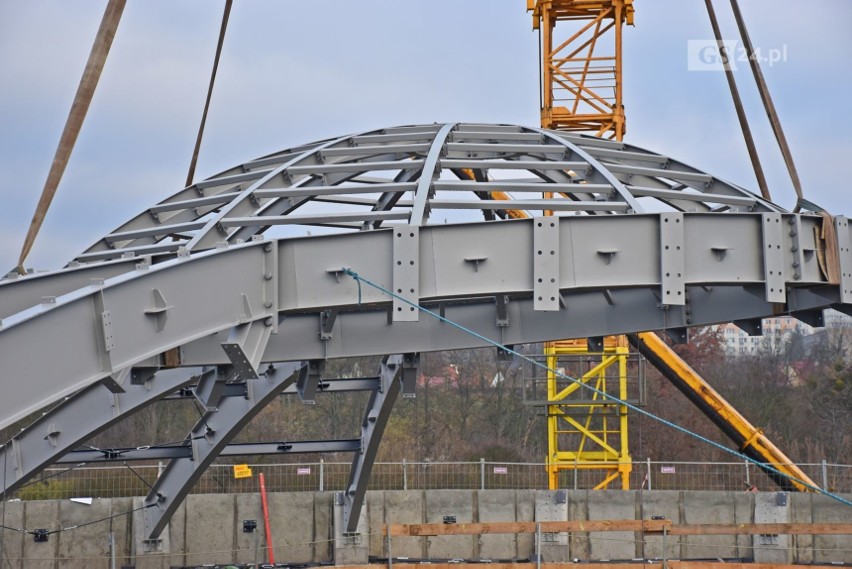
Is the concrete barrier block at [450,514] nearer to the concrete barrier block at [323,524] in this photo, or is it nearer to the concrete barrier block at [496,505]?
the concrete barrier block at [496,505]

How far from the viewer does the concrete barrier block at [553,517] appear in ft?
78.0

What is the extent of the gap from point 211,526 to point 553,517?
23.1 feet

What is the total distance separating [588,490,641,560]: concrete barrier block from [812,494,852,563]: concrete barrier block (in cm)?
378

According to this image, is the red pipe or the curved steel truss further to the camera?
the red pipe

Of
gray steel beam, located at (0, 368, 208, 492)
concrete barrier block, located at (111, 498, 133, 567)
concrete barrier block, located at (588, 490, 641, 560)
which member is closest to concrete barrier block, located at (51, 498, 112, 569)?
concrete barrier block, located at (111, 498, 133, 567)

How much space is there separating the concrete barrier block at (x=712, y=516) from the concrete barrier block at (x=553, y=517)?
260 centimetres

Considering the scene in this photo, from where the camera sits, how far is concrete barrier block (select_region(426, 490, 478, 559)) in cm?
2392

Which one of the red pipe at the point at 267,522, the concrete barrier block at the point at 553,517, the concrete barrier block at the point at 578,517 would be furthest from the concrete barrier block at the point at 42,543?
the concrete barrier block at the point at 578,517

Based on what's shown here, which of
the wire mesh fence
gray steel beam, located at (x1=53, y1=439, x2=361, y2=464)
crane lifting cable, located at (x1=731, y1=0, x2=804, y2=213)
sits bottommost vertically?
the wire mesh fence

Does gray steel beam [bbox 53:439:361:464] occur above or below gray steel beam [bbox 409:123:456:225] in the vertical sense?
below

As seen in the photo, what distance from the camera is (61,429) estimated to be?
1499cm

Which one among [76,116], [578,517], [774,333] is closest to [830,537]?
[578,517]

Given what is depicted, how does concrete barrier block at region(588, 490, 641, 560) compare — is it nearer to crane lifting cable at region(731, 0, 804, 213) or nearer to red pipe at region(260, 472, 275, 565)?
red pipe at region(260, 472, 275, 565)

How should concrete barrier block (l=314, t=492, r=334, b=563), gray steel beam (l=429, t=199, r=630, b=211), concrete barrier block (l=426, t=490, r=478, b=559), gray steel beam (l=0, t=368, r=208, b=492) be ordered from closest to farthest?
gray steel beam (l=429, t=199, r=630, b=211)
gray steel beam (l=0, t=368, r=208, b=492)
concrete barrier block (l=314, t=492, r=334, b=563)
concrete barrier block (l=426, t=490, r=478, b=559)
